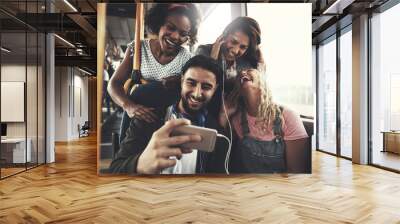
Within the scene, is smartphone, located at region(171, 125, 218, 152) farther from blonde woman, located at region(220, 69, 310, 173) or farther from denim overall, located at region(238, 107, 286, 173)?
Result: denim overall, located at region(238, 107, 286, 173)

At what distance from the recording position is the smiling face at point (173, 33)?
20.0 ft

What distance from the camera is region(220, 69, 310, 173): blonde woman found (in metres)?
6.13

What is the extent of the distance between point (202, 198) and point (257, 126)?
75.7 inches

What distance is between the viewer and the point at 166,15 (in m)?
6.14

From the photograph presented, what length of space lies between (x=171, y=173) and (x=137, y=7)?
2.80 meters

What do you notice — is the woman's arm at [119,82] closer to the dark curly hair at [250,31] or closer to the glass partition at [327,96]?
the dark curly hair at [250,31]

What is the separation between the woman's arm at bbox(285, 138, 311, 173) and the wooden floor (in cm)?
15

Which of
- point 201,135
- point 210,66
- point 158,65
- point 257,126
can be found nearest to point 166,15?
point 158,65

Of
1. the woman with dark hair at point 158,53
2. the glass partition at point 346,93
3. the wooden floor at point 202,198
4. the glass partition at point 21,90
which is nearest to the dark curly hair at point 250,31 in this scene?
the woman with dark hair at point 158,53

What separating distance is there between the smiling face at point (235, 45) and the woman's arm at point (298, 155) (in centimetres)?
166

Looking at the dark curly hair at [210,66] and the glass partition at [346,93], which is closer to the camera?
the dark curly hair at [210,66]

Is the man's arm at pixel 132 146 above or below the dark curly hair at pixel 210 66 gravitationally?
→ below

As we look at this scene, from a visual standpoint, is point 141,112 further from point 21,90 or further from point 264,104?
point 21,90

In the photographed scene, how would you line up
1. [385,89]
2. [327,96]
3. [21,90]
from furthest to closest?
[327,96], [385,89], [21,90]
